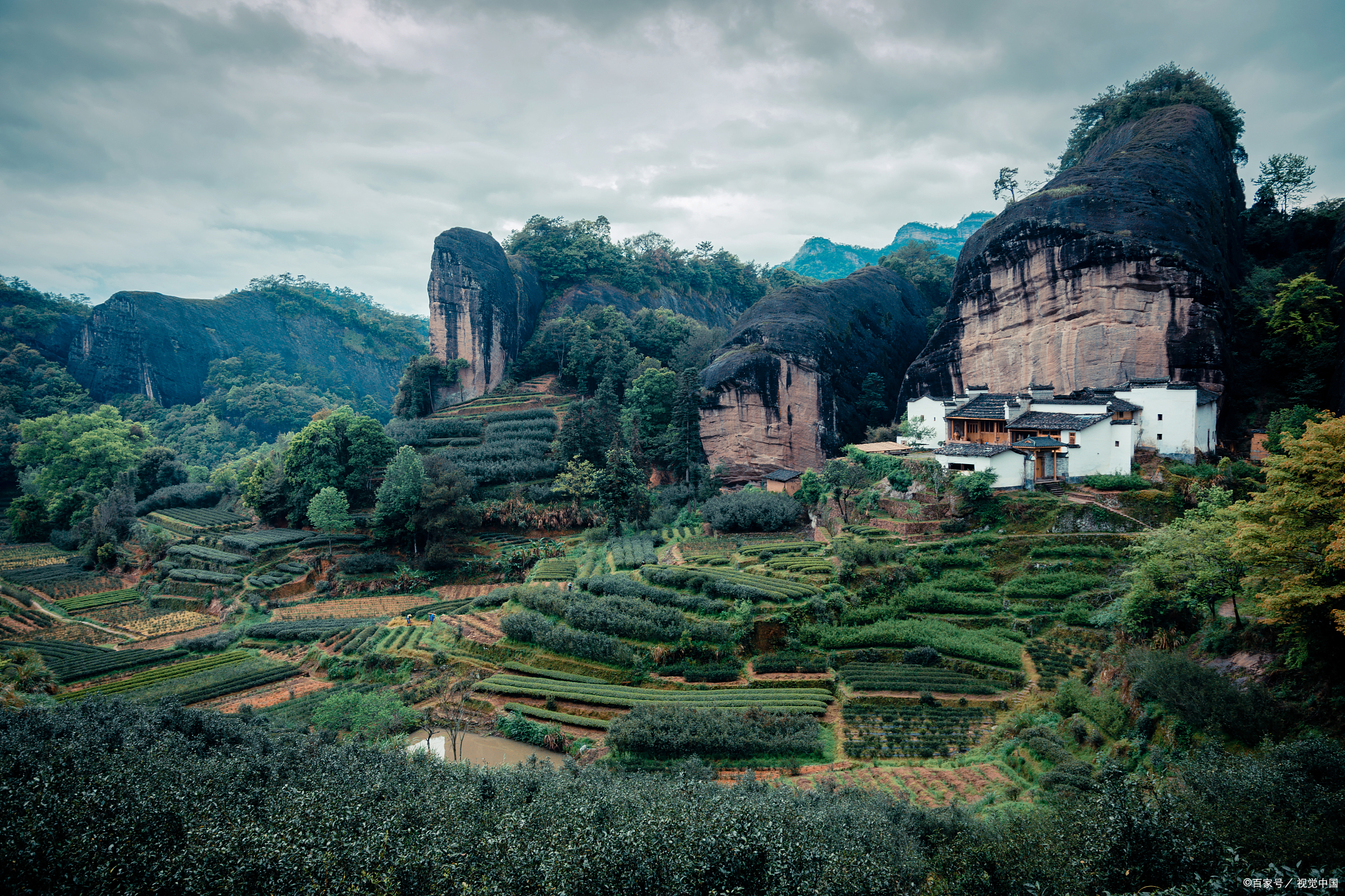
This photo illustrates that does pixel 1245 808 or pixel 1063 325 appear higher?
pixel 1063 325

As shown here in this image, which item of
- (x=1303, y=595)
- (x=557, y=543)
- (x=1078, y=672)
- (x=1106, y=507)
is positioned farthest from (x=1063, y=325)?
(x=557, y=543)

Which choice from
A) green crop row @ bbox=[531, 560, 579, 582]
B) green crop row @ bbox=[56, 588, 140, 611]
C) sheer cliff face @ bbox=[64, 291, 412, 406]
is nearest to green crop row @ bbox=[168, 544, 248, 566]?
green crop row @ bbox=[56, 588, 140, 611]

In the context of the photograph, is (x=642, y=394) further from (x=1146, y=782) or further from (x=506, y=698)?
(x=1146, y=782)

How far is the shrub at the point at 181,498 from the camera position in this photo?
1925 inches

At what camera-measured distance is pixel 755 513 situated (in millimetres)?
36562

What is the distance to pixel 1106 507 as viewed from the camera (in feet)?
92.8

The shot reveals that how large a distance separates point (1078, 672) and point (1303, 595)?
9.89 meters

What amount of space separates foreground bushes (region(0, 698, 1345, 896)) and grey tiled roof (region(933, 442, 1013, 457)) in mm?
19799

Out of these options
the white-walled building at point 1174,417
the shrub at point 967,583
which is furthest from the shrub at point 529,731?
the white-walled building at point 1174,417

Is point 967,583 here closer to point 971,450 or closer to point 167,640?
point 971,450

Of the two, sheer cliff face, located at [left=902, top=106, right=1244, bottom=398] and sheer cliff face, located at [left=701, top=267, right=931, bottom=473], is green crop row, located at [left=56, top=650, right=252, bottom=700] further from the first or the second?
sheer cliff face, located at [left=902, top=106, right=1244, bottom=398]

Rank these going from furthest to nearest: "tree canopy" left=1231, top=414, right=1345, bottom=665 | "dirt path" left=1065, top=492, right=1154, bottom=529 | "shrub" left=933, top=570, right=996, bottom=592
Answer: "dirt path" left=1065, top=492, right=1154, bottom=529 → "shrub" left=933, top=570, right=996, bottom=592 → "tree canopy" left=1231, top=414, right=1345, bottom=665

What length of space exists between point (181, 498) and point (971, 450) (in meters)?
60.8

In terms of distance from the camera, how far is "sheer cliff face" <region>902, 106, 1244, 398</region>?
31.5 m
